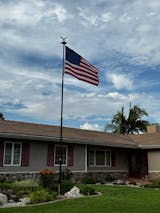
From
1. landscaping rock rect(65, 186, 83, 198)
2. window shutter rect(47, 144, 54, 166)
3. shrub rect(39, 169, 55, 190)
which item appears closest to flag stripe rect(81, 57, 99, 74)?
shrub rect(39, 169, 55, 190)

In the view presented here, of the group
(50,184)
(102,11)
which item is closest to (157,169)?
(50,184)

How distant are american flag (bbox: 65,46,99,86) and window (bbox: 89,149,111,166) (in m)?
9.92

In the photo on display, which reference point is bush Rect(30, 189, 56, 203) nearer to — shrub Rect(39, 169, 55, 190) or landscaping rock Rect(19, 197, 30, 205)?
landscaping rock Rect(19, 197, 30, 205)

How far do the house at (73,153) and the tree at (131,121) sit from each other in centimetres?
1168

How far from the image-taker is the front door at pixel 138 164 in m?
26.5

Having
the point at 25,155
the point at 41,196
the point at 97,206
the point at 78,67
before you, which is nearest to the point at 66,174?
the point at 25,155

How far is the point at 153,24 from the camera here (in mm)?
14461

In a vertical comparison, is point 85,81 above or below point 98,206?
above

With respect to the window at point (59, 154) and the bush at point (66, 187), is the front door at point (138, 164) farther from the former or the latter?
the bush at point (66, 187)

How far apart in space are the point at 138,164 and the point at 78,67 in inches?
564

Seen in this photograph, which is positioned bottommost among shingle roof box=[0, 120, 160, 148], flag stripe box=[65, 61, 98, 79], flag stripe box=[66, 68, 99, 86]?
shingle roof box=[0, 120, 160, 148]

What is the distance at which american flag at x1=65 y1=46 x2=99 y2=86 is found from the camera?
49.0 feet

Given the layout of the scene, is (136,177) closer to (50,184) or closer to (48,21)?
(50,184)

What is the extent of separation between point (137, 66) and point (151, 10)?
813cm
